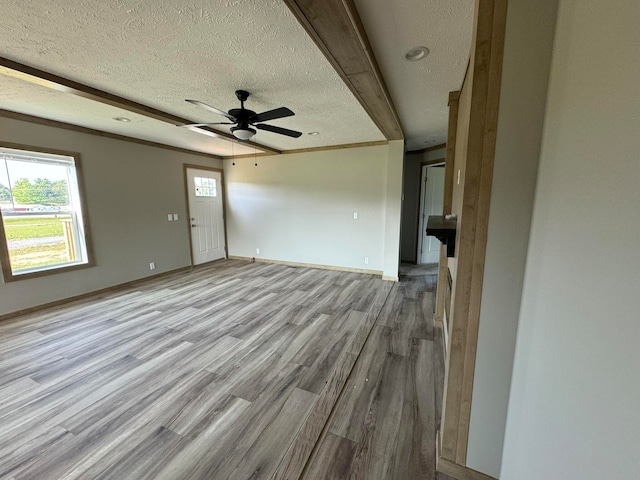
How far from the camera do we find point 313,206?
5.20m

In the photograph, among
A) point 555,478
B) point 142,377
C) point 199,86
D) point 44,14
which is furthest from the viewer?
point 199,86

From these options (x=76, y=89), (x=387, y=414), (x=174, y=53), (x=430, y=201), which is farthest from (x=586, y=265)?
(x=430, y=201)

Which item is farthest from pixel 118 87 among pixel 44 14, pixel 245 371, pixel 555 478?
pixel 555 478

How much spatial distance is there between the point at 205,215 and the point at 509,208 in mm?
5649

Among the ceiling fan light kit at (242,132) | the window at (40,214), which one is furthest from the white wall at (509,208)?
the window at (40,214)

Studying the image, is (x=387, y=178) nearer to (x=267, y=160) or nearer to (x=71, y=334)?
(x=267, y=160)

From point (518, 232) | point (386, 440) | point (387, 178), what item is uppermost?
point (387, 178)

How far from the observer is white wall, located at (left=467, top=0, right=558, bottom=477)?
0.97 m

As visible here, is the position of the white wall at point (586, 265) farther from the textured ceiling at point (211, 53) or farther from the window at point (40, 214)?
the window at point (40, 214)

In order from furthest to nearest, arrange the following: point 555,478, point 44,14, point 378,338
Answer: point 378,338, point 44,14, point 555,478

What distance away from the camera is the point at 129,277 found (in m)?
4.31

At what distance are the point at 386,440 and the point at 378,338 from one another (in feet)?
3.76

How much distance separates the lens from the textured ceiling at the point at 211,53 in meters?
1.44

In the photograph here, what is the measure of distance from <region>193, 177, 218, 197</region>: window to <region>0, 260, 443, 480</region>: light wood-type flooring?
2.75 meters
